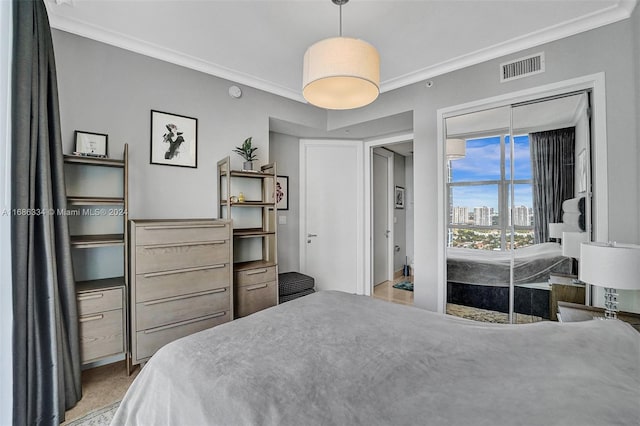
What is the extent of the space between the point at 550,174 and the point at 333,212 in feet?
8.48

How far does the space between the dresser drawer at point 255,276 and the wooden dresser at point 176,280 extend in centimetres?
18

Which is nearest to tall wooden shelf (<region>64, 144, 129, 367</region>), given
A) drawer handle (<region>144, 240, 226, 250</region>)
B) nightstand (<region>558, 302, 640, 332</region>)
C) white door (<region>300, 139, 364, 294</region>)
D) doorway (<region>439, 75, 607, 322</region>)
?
drawer handle (<region>144, 240, 226, 250</region>)

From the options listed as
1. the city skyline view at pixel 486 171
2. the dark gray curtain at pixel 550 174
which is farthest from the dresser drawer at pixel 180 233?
the dark gray curtain at pixel 550 174

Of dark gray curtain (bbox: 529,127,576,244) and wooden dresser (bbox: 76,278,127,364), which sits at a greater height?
dark gray curtain (bbox: 529,127,576,244)

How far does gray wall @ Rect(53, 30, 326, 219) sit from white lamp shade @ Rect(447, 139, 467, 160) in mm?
2025

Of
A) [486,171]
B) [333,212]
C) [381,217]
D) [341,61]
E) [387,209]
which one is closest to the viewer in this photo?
[341,61]

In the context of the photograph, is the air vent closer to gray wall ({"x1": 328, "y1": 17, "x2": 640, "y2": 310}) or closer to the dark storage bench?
gray wall ({"x1": 328, "y1": 17, "x2": 640, "y2": 310})

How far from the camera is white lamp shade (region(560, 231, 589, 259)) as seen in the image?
234 cm

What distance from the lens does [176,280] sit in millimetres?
2412

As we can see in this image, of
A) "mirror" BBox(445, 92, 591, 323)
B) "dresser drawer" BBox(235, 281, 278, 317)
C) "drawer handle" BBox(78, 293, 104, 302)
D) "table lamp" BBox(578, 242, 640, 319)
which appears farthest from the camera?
"dresser drawer" BBox(235, 281, 278, 317)

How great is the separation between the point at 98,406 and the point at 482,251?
130 inches

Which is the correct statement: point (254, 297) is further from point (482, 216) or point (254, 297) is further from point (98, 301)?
point (482, 216)

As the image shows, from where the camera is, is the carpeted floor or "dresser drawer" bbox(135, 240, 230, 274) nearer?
the carpeted floor

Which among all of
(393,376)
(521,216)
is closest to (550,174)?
(521,216)
